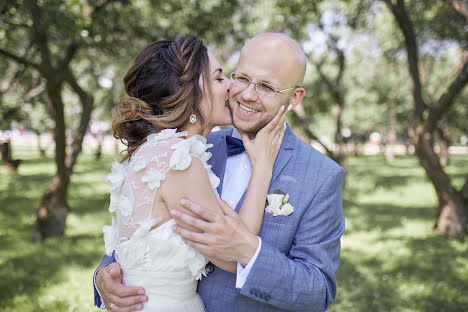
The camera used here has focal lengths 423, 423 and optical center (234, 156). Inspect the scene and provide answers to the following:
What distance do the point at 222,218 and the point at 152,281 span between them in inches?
24.7

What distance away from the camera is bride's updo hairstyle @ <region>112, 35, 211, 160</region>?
2.52 meters

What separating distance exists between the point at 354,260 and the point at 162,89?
672 cm

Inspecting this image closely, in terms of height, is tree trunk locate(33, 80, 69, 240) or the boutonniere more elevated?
the boutonniere

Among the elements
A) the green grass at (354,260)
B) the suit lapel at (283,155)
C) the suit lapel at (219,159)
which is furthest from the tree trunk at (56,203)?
the suit lapel at (283,155)

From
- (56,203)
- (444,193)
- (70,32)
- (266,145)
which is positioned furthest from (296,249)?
(444,193)

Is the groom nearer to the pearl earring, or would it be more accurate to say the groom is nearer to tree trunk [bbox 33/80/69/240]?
the pearl earring

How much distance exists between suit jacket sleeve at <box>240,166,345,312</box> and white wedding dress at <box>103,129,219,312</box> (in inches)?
15.7

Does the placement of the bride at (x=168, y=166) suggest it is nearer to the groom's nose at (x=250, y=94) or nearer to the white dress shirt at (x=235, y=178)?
the groom's nose at (x=250, y=94)

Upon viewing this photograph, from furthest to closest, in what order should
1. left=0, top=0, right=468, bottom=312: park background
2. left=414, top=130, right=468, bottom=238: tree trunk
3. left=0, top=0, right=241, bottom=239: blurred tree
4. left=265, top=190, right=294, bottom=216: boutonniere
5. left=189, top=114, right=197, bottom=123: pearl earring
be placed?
1. left=414, top=130, right=468, bottom=238: tree trunk
2. left=0, top=0, right=241, bottom=239: blurred tree
3. left=0, top=0, right=468, bottom=312: park background
4. left=189, top=114, right=197, bottom=123: pearl earring
5. left=265, top=190, right=294, bottom=216: boutonniere

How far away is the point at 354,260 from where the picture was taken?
26.8ft

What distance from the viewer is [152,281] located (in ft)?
7.64

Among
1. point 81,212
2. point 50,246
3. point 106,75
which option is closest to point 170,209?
point 50,246

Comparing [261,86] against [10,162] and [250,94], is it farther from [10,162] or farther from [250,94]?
[10,162]

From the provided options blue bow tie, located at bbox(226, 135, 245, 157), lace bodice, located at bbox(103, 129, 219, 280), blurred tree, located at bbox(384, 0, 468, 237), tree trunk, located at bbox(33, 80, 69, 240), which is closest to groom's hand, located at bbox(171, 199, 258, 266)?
lace bodice, located at bbox(103, 129, 219, 280)
